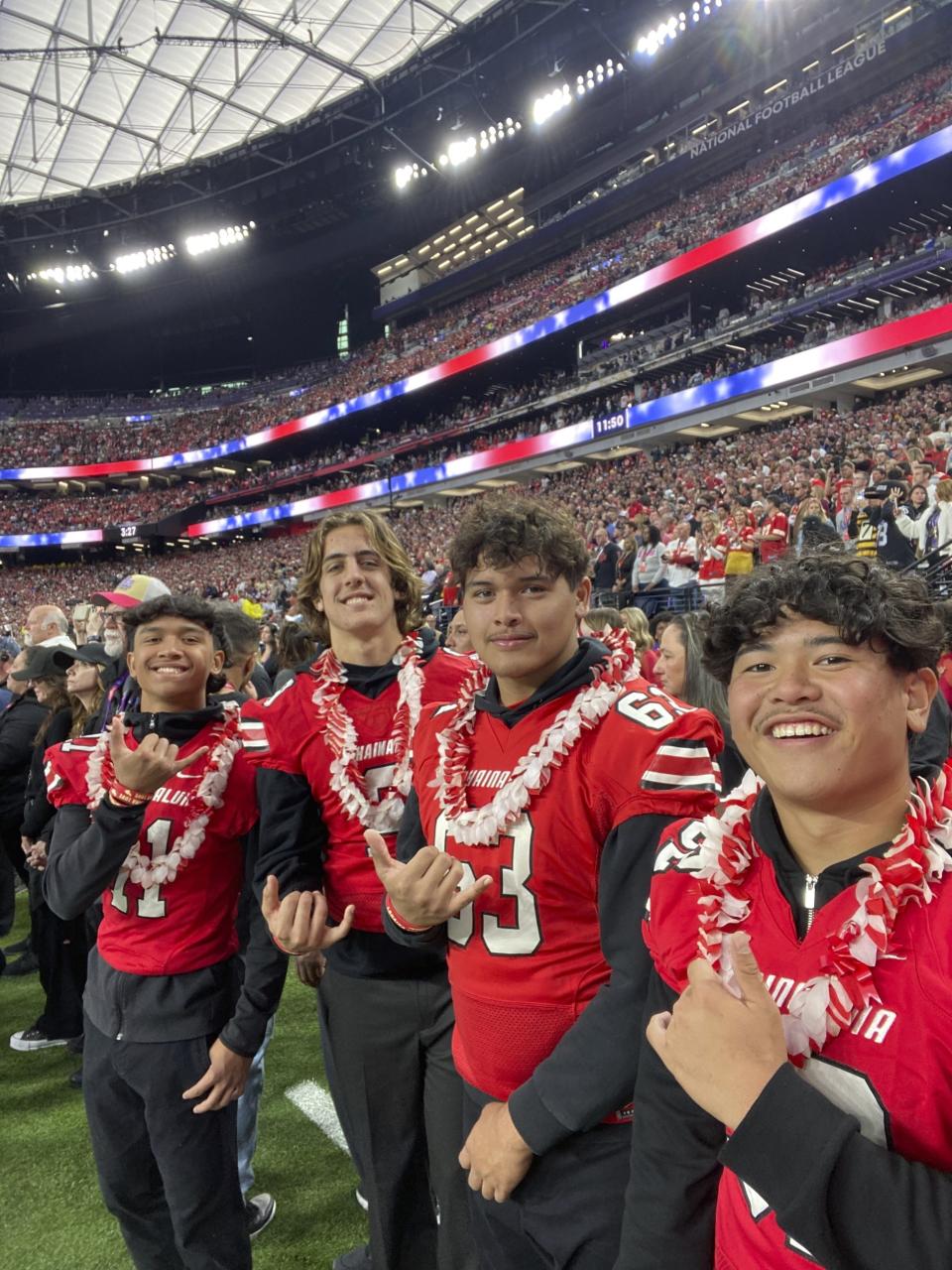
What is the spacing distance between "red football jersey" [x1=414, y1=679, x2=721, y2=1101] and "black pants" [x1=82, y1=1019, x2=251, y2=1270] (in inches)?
35.7

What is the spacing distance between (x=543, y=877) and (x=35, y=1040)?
377cm

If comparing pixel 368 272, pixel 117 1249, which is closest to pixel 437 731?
pixel 117 1249

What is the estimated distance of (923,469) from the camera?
812 cm

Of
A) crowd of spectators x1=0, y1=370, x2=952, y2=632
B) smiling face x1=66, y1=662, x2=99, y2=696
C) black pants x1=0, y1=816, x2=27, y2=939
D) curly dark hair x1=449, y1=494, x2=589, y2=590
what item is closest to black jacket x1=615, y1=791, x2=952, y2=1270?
Result: curly dark hair x1=449, y1=494, x2=589, y2=590

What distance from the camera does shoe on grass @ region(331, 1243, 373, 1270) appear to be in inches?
93.4

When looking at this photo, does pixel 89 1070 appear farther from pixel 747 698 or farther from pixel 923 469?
pixel 923 469

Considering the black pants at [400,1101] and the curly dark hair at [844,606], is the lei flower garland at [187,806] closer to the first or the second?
the black pants at [400,1101]

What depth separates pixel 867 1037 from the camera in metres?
0.97

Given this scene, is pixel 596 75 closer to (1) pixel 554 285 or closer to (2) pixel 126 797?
(1) pixel 554 285

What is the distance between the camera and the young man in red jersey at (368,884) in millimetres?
1852

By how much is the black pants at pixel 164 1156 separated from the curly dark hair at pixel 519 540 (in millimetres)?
1457

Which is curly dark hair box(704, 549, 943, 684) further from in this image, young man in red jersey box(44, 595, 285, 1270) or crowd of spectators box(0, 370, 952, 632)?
young man in red jersey box(44, 595, 285, 1270)

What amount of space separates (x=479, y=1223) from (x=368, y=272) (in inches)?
1791

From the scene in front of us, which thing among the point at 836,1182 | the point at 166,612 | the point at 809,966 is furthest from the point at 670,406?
the point at 836,1182
